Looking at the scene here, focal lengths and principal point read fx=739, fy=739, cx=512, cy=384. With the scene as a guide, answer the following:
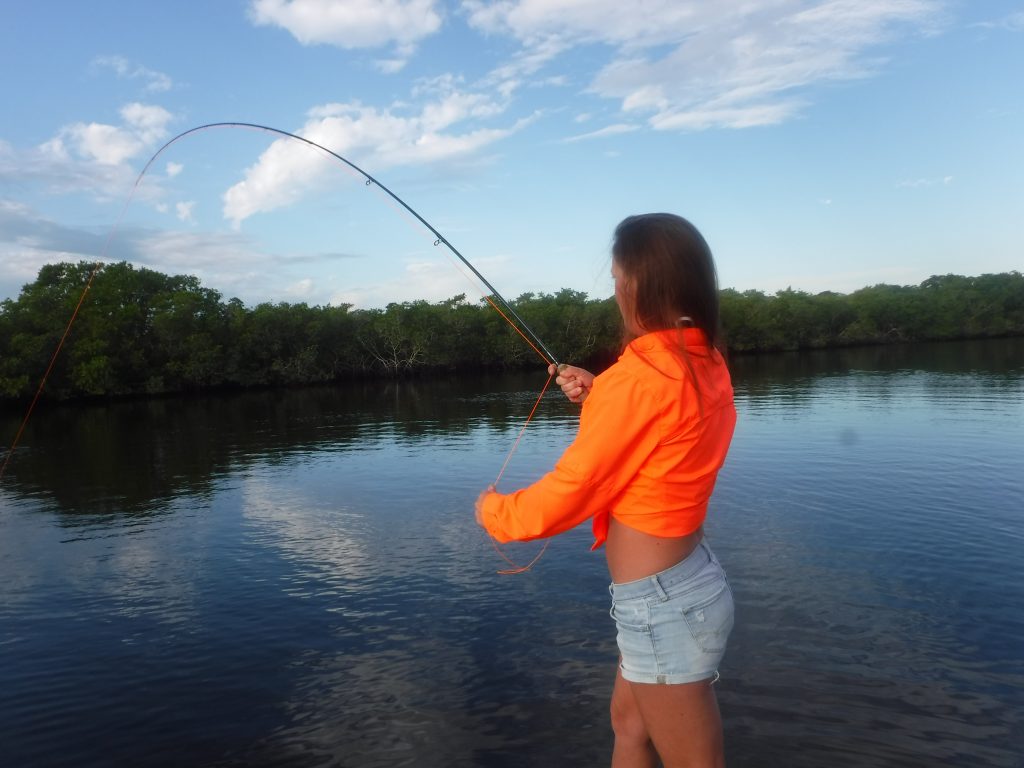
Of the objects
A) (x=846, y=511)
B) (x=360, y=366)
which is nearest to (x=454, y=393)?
(x=360, y=366)

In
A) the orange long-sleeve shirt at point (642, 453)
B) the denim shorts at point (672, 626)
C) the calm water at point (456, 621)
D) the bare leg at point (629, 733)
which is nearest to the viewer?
the orange long-sleeve shirt at point (642, 453)

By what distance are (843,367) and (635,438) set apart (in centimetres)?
6156

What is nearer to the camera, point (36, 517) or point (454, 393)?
point (36, 517)

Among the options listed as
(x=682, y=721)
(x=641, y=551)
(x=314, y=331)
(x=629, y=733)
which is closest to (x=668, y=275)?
(x=641, y=551)

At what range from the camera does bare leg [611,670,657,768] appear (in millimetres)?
2779

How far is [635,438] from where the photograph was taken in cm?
228

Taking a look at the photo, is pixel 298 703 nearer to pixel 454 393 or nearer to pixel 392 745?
pixel 392 745

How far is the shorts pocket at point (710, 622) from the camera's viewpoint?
2.45 meters

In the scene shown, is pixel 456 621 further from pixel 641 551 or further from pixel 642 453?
pixel 642 453

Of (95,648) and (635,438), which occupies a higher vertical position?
(635,438)

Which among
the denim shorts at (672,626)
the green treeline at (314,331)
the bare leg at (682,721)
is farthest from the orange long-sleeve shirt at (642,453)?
the green treeline at (314,331)

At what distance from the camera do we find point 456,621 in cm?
861

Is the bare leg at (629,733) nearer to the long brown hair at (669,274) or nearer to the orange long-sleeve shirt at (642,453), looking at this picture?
the orange long-sleeve shirt at (642,453)

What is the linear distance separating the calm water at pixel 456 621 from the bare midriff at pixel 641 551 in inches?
149
